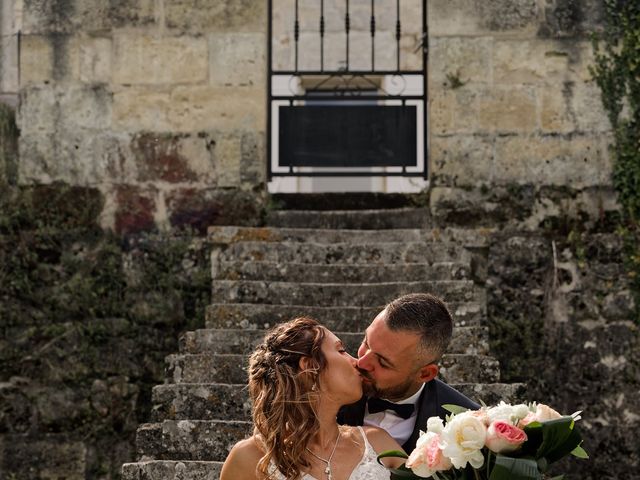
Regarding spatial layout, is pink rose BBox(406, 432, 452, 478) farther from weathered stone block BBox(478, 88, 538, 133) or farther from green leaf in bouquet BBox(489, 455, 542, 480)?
weathered stone block BBox(478, 88, 538, 133)

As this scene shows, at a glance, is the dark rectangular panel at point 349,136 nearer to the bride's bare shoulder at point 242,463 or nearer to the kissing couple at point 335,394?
the kissing couple at point 335,394

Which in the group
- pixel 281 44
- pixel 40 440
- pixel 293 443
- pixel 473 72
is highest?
pixel 281 44

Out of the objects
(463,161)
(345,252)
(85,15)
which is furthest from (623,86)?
(85,15)

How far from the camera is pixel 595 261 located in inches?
287

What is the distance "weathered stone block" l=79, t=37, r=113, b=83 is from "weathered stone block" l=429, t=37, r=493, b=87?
210 cm

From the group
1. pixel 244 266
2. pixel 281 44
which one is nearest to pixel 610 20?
pixel 244 266

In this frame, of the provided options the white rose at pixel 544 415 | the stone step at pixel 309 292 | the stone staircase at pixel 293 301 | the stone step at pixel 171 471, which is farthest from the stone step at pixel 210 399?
the white rose at pixel 544 415

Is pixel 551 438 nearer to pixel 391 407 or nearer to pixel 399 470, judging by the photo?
pixel 399 470

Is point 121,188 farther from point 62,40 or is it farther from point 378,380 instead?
point 378,380

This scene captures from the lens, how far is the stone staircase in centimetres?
535

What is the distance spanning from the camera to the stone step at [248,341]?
19.8ft

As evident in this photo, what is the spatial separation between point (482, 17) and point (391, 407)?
13.4ft

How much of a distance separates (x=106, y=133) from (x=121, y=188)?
0.37 metres

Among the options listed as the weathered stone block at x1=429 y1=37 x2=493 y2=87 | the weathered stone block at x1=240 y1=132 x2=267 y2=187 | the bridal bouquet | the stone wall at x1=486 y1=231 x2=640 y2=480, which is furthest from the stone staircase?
the bridal bouquet
